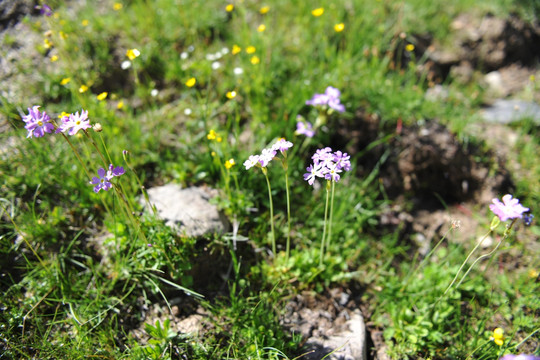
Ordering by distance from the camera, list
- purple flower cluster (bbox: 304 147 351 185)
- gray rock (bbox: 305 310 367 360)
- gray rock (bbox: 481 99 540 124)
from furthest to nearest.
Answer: gray rock (bbox: 481 99 540 124)
gray rock (bbox: 305 310 367 360)
purple flower cluster (bbox: 304 147 351 185)

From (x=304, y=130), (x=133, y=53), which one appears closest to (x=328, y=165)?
(x=304, y=130)

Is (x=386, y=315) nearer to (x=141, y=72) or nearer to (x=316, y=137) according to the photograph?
(x=316, y=137)

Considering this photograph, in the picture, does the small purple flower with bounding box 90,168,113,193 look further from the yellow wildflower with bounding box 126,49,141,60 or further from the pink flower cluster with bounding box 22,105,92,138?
the yellow wildflower with bounding box 126,49,141,60

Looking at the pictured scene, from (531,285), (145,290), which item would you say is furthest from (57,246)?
(531,285)

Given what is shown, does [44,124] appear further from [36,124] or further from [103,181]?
[103,181]

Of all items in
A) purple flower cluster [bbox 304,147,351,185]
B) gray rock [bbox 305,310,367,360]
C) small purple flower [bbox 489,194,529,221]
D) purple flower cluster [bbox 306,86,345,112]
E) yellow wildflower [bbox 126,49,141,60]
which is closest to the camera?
small purple flower [bbox 489,194,529,221]

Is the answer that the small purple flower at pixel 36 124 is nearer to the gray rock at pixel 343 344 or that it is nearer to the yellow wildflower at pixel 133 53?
the yellow wildflower at pixel 133 53

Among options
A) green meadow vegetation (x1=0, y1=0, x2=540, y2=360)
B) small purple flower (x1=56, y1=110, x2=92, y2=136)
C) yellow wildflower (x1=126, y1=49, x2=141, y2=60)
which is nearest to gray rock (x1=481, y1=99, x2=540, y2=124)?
green meadow vegetation (x1=0, y1=0, x2=540, y2=360)
